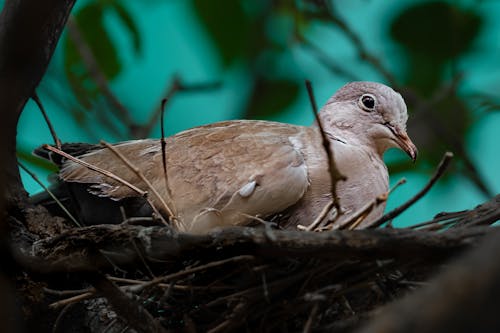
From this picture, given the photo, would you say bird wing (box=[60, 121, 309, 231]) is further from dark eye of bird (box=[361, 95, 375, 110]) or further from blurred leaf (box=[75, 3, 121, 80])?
blurred leaf (box=[75, 3, 121, 80])

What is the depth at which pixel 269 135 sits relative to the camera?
3242 mm

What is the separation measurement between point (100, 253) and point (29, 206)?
584 millimetres

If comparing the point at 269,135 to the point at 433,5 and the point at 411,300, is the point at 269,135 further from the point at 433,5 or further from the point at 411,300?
the point at 411,300

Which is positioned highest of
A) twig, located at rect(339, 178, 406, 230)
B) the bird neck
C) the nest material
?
the bird neck

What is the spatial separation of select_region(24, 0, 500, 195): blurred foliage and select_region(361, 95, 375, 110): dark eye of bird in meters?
0.27

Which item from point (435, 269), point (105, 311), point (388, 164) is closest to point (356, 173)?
point (388, 164)

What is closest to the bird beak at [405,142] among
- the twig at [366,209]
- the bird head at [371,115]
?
the bird head at [371,115]

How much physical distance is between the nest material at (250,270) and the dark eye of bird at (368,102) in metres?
1.03

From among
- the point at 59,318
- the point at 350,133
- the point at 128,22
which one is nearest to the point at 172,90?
the point at 128,22

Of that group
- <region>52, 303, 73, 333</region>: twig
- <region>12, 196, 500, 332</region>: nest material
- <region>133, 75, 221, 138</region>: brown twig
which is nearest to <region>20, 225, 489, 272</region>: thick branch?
<region>12, 196, 500, 332</region>: nest material

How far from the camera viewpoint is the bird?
292 centimetres

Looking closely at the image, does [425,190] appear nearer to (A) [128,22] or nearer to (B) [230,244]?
(B) [230,244]

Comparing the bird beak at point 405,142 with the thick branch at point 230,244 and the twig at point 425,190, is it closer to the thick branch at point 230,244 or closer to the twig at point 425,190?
the twig at point 425,190

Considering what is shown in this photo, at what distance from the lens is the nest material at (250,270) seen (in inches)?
87.2
